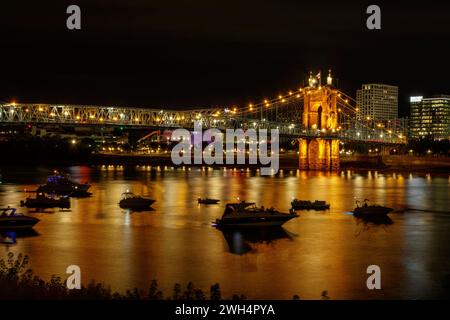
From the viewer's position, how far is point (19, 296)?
1320cm

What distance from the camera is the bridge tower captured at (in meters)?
103

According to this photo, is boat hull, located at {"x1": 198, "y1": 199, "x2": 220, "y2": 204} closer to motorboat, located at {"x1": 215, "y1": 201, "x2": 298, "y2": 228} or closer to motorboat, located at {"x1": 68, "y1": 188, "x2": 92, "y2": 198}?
motorboat, located at {"x1": 68, "y1": 188, "x2": 92, "y2": 198}

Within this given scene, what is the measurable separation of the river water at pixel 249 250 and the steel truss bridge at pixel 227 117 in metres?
49.9

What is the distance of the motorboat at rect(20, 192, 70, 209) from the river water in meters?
1.09

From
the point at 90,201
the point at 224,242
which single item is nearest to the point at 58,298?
the point at 224,242

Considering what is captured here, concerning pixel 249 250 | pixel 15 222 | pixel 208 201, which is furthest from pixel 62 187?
pixel 249 250

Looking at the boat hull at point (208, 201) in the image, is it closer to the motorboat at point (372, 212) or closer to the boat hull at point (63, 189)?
the motorboat at point (372, 212)

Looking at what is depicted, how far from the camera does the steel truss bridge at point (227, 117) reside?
97062 mm

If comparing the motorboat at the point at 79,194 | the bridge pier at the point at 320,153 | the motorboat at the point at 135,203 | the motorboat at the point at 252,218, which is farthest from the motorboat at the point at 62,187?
the bridge pier at the point at 320,153

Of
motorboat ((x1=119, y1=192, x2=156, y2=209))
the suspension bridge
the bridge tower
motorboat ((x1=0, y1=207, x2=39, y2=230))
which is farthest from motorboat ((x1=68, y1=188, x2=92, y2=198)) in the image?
the bridge tower

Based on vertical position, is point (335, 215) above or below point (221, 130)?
below
